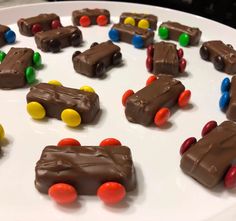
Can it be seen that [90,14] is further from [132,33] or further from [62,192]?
[62,192]

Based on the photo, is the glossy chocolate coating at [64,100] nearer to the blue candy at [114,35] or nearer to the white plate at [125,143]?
the white plate at [125,143]

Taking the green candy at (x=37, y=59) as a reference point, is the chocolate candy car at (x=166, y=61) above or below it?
above

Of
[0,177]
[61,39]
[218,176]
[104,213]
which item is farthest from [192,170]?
[61,39]

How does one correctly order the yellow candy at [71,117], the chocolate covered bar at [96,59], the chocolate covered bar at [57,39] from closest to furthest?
the yellow candy at [71,117] < the chocolate covered bar at [96,59] < the chocolate covered bar at [57,39]

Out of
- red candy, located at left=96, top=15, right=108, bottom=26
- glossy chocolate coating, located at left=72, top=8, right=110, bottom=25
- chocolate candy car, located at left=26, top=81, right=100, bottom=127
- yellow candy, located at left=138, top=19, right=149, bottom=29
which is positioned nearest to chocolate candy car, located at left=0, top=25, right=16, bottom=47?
glossy chocolate coating, located at left=72, top=8, right=110, bottom=25

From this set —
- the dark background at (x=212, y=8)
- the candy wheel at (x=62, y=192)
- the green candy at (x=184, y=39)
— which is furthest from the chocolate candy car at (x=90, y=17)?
the candy wheel at (x=62, y=192)
